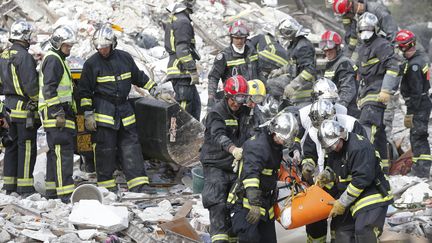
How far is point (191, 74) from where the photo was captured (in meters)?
11.6

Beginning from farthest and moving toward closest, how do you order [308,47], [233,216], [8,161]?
[308,47], [8,161], [233,216]

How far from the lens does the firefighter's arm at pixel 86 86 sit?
10164mm

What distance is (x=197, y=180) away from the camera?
34.4 feet

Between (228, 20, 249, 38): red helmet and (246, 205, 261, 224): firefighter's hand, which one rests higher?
(228, 20, 249, 38): red helmet

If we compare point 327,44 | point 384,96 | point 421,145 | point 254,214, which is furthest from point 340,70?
point 254,214

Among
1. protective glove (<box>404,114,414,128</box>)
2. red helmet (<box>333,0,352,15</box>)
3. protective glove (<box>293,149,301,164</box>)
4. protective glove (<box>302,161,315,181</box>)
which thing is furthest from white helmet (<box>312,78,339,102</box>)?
red helmet (<box>333,0,352,15</box>)

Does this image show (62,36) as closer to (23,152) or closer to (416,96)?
(23,152)

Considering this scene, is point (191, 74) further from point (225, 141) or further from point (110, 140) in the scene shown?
point (225, 141)

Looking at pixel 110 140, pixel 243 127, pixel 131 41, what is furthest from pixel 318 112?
pixel 131 41

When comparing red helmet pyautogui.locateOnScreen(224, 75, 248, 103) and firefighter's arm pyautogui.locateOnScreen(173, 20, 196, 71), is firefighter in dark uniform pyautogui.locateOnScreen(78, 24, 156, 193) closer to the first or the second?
firefighter's arm pyautogui.locateOnScreen(173, 20, 196, 71)

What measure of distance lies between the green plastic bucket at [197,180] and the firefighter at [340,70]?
1952mm

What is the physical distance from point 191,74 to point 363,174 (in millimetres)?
4448

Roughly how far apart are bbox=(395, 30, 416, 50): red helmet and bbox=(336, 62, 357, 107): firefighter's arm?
0.89m

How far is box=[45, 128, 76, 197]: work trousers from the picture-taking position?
9.92m
